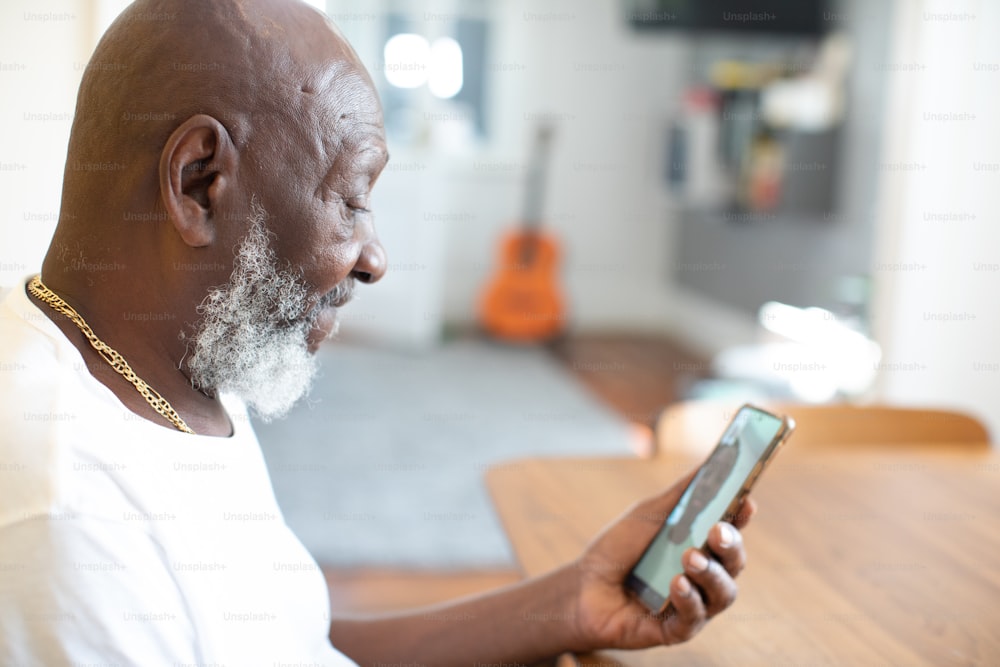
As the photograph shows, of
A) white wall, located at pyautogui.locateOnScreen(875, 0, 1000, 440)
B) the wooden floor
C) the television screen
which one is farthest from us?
the television screen

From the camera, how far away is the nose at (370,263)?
823mm

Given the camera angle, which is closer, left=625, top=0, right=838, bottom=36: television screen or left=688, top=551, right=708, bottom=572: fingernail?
left=688, top=551, right=708, bottom=572: fingernail

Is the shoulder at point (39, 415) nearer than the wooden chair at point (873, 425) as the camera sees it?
Yes

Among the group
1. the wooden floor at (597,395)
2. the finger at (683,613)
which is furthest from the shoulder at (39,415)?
the wooden floor at (597,395)

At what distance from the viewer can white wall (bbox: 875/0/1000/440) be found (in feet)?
8.39

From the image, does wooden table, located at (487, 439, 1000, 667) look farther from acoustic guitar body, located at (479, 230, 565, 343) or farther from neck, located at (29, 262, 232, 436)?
acoustic guitar body, located at (479, 230, 565, 343)

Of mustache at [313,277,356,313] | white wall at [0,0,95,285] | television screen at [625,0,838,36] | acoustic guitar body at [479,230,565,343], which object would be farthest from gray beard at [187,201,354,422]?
acoustic guitar body at [479,230,565,343]

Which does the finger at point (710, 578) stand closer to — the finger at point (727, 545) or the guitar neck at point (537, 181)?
the finger at point (727, 545)

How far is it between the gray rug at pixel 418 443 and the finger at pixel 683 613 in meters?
A: 1.10

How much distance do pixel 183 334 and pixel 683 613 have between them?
1.62ft

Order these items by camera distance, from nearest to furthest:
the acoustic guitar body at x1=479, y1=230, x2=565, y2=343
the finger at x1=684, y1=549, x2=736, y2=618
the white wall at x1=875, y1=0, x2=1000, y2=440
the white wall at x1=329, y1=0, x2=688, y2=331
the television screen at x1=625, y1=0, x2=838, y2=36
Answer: the finger at x1=684, y1=549, x2=736, y2=618 < the white wall at x1=875, y1=0, x2=1000, y2=440 < the television screen at x1=625, y1=0, x2=838, y2=36 < the acoustic guitar body at x1=479, y1=230, x2=565, y2=343 < the white wall at x1=329, y1=0, x2=688, y2=331

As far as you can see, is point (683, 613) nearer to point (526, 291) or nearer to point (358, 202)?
point (358, 202)

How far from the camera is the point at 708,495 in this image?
3.00 ft

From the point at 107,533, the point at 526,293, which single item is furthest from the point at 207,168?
the point at 526,293
